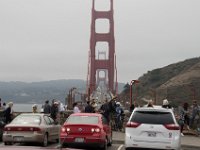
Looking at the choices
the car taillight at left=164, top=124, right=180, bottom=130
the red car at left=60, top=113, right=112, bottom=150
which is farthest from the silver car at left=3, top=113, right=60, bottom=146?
the car taillight at left=164, top=124, right=180, bottom=130

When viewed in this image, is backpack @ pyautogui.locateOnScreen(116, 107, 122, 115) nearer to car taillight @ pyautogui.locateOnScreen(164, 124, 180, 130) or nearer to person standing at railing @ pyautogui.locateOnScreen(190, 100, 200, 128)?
person standing at railing @ pyautogui.locateOnScreen(190, 100, 200, 128)

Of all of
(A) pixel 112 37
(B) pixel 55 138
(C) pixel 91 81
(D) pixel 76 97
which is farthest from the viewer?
(A) pixel 112 37

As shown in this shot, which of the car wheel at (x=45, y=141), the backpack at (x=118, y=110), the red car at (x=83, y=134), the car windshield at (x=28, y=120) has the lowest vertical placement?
the car wheel at (x=45, y=141)

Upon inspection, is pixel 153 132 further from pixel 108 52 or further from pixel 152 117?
pixel 108 52

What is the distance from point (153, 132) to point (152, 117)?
1.38ft

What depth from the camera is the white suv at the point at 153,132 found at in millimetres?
15156

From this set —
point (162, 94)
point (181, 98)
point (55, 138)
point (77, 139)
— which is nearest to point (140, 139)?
point (77, 139)

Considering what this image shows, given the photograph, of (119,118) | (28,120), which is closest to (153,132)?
(28,120)

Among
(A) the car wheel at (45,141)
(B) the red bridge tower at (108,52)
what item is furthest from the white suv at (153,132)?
(B) the red bridge tower at (108,52)

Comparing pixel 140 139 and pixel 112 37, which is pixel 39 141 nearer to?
pixel 140 139

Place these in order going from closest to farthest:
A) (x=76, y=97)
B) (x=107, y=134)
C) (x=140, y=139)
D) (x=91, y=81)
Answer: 1. (x=140, y=139)
2. (x=107, y=134)
3. (x=76, y=97)
4. (x=91, y=81)

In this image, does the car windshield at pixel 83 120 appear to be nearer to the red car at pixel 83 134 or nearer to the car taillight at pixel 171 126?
the red car at pixel 83 134

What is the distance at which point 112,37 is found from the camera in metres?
76.9

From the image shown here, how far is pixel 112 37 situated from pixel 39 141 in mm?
59587
